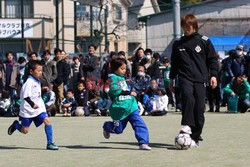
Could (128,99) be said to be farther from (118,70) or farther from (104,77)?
(104,77)

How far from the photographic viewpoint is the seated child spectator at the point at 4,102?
19406 mm

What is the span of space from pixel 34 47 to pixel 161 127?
30.2 m

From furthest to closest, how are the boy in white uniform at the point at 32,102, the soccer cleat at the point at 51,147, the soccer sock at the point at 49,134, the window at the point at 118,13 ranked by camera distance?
the window at the point at 118,13
the boy in white uniform at the point at 32,102
the soccer sock at the point at 49,134
the soccer cleat at the point at 51,147

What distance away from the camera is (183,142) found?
9.98m

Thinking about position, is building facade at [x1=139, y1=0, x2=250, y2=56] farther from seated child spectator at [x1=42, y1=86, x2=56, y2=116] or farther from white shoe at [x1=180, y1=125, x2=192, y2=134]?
white shoe at [x1=180, y1=125, x2=192, y2=134]

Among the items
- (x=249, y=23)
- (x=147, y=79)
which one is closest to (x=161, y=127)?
(x=147, y=79)

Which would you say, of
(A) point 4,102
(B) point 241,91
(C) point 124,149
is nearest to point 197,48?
(C) point 124,149

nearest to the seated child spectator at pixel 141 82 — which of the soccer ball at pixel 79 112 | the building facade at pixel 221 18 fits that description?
the soccer ball at pixel 79 112

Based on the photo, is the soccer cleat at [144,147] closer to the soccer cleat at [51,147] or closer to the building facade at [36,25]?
the soccer cleat at [51,147]

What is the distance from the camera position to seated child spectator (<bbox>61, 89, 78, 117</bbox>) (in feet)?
62.4

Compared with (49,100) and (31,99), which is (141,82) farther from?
(31,99)

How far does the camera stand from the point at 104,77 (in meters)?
19.1

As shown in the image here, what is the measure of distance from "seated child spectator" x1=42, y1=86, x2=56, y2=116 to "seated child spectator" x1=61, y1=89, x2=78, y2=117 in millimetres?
307

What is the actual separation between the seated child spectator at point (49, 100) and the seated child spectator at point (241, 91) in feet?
14.7
